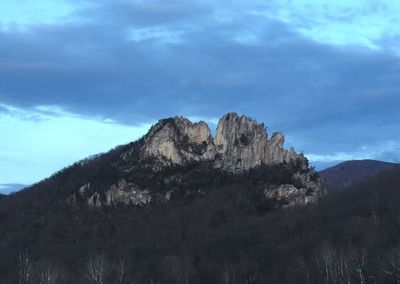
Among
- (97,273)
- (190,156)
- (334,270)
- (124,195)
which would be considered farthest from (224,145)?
(97,273)

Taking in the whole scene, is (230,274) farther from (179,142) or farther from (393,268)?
(179,142)

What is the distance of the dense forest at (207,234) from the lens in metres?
95.4

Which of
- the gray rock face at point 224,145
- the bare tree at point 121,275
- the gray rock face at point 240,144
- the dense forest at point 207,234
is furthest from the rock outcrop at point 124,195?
the bare tree at point 121,275

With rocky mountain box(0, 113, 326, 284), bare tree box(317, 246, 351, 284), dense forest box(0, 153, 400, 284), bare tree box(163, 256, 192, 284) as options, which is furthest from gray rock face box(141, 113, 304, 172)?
bare tree box(317, 246, 351, 284)

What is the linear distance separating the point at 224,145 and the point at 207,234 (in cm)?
2348

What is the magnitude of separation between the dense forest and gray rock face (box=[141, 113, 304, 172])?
8.92 feet

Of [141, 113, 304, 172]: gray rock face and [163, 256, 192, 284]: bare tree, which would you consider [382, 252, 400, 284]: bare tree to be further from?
[141, 113, 304, 172]: gray rock face

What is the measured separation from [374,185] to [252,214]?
998 inches

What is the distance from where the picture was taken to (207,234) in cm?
13288

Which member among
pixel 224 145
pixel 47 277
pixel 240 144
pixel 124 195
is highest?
pixel 224 145

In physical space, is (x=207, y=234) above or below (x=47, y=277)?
above

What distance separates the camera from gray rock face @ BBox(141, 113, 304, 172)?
482ft

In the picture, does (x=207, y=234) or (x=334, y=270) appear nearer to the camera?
(x=334, y=270)

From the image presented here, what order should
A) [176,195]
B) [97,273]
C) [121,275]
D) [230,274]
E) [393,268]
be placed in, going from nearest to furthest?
[393,268] → [97,273] → [121,275] → [230,274] → [176,195]
